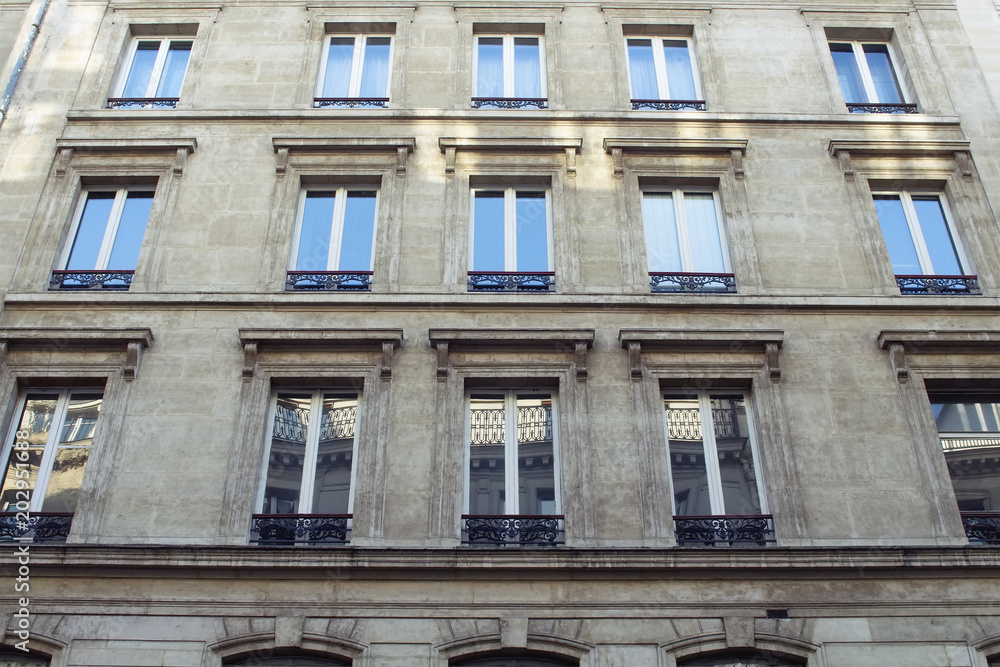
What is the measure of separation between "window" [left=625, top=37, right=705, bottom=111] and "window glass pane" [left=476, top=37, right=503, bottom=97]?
2.16 meters

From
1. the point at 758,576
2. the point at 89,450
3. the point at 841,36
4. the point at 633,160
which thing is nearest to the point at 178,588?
the point at 89,450

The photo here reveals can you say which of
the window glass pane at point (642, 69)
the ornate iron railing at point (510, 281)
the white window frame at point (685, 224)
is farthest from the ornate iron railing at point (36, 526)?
the window glass pane at point (642, 69)

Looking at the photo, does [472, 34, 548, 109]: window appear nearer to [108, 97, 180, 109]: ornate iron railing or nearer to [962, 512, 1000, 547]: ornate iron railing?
[108, 97, 180, 109]: ornate iron railing

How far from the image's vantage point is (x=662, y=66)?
16250 millimetres

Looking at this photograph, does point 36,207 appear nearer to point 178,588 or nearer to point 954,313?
point 178,588

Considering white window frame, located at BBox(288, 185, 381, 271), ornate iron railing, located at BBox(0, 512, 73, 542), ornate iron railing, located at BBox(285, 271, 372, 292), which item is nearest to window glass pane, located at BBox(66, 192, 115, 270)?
white window frame, located at BBox(288, 185, 381, 271)

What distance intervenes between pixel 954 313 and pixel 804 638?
5.20 meters

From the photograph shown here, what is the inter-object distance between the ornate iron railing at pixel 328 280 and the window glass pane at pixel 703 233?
4659 mm

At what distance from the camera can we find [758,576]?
10.8 m

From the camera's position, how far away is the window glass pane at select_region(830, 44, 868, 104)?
52.2 ft

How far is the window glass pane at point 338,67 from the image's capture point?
52.1 feet

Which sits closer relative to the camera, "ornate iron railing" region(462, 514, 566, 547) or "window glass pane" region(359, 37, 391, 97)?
"ornate iron railing" region(462, 514, 566, 547)

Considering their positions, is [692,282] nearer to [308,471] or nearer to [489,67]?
[489,67]

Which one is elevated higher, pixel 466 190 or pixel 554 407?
pixel 466 190
